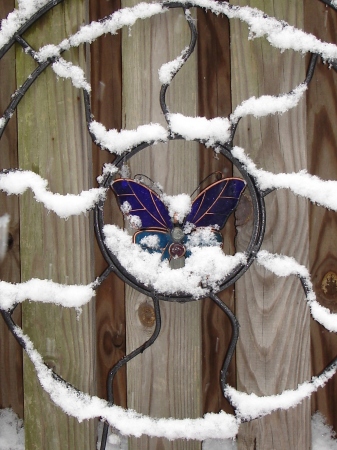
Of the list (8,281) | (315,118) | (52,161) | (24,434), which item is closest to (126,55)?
(52,161)

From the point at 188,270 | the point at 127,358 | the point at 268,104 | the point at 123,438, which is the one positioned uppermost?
the point at 268,104

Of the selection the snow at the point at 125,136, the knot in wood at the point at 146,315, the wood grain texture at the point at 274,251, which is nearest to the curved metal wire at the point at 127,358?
the knot in wood at the point at 146,315

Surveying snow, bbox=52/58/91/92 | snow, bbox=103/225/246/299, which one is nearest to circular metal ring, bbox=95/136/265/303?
snow, bbox=103/225/246/299

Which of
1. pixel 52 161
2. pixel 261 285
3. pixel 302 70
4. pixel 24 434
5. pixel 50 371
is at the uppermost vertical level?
pixel 302 70

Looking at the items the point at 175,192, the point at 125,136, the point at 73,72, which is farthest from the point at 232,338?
the point at 73,72

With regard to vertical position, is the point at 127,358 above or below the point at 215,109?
below

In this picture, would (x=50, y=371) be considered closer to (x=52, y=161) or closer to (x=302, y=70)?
(x=52, y=161)

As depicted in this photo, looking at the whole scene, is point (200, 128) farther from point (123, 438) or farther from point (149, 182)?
point (123, 438)
